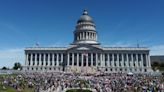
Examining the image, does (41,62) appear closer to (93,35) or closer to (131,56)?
(93,35)

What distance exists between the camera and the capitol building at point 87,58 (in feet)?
334

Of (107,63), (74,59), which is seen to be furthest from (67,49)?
(107,63)

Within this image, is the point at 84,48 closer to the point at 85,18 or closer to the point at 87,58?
the point at 87,58

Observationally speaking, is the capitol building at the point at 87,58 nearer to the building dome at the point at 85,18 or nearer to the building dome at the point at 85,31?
the building dome at the point at 85,31

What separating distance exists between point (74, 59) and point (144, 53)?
33.3 m

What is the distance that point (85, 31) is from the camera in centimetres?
12019

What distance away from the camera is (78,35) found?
401 ft

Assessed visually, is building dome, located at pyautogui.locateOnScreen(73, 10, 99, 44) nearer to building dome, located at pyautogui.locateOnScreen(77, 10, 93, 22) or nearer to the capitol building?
building dome, located at pyautogui.locateOnScreen(77, 10, 93, 22)

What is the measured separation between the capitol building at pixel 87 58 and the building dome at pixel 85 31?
13812mm

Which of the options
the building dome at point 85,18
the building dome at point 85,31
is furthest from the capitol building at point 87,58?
the building dome at point 85,18

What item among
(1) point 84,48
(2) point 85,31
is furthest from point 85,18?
(1) point 84,48

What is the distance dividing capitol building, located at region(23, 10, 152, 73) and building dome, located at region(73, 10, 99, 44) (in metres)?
13.8

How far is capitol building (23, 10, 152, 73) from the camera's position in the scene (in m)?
102

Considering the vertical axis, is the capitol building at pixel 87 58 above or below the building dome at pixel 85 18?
below
